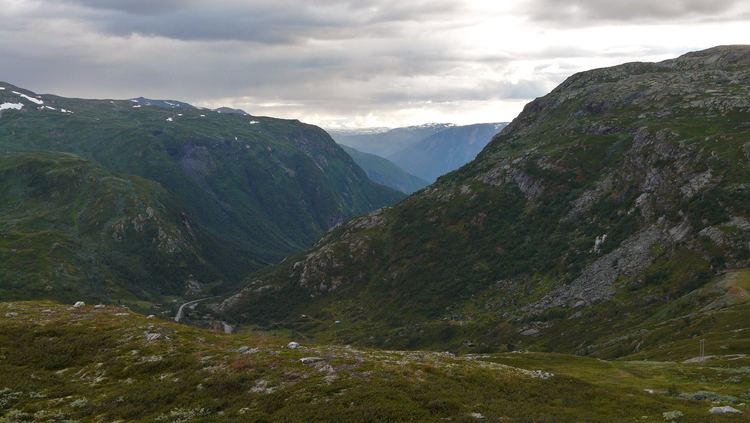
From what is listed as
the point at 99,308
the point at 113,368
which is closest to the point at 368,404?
the point at 113,368

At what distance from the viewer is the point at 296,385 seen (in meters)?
51.2

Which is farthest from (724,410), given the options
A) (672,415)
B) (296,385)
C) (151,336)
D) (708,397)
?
(151,336)

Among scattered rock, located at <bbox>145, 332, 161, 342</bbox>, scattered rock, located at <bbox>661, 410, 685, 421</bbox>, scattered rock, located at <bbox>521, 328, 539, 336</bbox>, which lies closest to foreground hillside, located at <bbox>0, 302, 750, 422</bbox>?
scattered rock, located at <bbox>661, 410, 685, 421</bbox>

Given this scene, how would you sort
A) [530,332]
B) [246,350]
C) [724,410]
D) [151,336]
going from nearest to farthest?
[724,410]
[246,350]
[151,336]
[530,332]

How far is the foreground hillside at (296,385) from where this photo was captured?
Answer: 45.6 metres

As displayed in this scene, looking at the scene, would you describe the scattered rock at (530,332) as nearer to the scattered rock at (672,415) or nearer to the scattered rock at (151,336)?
the scattered rock at (151,336)

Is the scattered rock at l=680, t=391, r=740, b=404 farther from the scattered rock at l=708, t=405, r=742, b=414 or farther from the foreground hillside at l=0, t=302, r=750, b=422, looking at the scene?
the scattered rock at l=708, t=405, r=742, b=414

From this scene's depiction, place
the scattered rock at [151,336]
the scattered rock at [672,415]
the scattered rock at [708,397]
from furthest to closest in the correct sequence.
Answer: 1. the scattered rock at [151,336]
2. the scattered rock at [708,397]
3. the scattered rock at [672,415]

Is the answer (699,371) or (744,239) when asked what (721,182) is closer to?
(744,239)

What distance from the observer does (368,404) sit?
45375mm

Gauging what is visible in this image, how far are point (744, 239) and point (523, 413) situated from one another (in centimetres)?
14102

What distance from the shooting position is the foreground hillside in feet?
150

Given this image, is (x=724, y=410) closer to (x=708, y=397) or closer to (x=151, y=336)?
(x=708, y=397)

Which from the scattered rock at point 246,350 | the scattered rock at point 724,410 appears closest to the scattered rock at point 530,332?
the scattered rock at point 246,350
